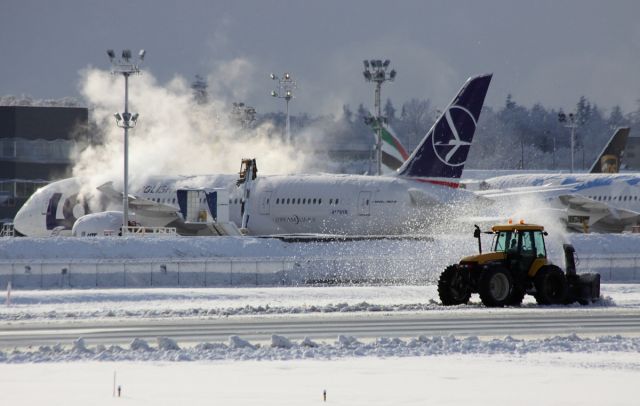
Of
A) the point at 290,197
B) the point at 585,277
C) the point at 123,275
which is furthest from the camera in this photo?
the point at 290,197

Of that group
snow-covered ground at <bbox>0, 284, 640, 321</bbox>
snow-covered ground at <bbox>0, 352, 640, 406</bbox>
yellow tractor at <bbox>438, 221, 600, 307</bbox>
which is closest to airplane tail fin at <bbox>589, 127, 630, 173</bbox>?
snow-covered ground at <bbox>0, 284, 640, 321</bbox>

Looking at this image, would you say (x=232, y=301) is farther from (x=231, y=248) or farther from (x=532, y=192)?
(x=532, y=192)

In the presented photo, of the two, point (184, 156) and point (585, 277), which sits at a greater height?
point (184, 156)

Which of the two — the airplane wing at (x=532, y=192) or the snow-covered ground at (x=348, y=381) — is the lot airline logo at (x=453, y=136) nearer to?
the airplane wing at (x=532, y=192)

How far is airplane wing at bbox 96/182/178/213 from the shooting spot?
5966cm

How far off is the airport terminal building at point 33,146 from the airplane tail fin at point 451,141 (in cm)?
5637

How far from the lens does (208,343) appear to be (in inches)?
817

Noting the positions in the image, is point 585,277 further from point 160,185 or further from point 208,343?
point 160,185

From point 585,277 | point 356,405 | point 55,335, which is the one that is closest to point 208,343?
point 55,335

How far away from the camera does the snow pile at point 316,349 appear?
64.2 feet

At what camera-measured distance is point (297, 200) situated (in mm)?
55344

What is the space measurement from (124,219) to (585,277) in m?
31.5

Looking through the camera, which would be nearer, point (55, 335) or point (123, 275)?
point (55, 335)

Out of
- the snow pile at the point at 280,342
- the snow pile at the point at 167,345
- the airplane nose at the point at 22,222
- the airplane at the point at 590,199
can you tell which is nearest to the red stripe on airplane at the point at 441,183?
the airplane at the point at 590,199
